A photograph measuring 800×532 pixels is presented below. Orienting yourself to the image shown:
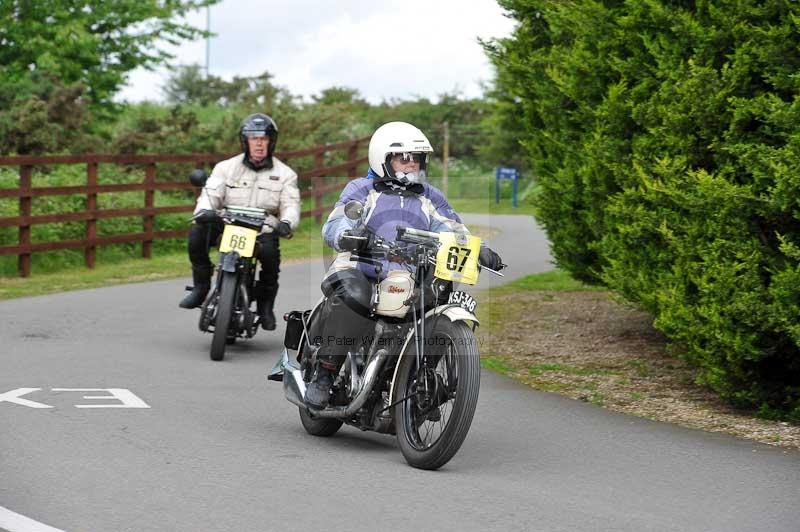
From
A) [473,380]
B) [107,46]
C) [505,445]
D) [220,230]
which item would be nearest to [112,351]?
[220,230]

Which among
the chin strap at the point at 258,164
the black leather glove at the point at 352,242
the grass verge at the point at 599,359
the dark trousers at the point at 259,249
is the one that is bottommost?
the grass verge at the point at 599,359

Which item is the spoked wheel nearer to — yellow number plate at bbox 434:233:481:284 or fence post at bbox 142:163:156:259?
yellow number plate at bbox 434:233:481:284

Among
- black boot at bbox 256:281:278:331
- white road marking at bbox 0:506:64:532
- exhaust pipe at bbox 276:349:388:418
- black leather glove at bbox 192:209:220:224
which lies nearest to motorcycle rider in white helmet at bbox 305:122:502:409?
exhaust pipe at bbox 276:349:388:418

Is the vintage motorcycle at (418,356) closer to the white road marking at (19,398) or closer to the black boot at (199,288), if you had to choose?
the white road marking at (19,398)

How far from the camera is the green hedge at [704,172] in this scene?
8.59m

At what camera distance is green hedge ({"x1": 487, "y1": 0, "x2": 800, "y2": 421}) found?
28.2 feet

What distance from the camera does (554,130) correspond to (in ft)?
42.8

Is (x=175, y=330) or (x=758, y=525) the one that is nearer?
(x=758, y=525)

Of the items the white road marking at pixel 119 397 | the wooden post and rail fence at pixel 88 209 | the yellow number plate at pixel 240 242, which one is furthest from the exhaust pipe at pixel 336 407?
the wooden post and rail fence at pixel 88 209

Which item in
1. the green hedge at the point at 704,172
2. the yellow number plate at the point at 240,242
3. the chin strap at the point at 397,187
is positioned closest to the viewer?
the chin strap at the point at 397,187

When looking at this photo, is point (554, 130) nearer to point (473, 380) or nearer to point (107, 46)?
point (473, 380)

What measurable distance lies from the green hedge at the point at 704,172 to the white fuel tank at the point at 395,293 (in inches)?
88.1

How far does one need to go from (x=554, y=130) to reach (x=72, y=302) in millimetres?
5878

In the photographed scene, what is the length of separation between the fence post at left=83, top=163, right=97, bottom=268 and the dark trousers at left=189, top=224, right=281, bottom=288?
7.82m
